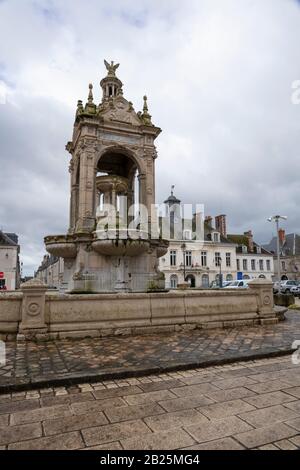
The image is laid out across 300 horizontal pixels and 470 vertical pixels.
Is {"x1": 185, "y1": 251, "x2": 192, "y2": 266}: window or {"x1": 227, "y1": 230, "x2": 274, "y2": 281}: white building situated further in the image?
{"x1": 227, "y1": 230, "x2": 274, "y2": 281}: white building

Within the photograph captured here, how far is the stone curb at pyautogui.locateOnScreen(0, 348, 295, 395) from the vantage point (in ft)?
13.3

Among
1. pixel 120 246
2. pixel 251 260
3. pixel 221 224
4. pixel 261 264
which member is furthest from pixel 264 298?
pixel 261 264

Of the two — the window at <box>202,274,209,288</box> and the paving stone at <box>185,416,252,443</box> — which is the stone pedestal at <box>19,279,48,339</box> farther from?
the window at <box>202,274,209,288</box>

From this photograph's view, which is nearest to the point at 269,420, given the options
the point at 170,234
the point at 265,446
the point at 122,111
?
the point at 265,446

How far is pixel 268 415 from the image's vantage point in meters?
3.28

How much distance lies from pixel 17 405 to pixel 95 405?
2.95 feet

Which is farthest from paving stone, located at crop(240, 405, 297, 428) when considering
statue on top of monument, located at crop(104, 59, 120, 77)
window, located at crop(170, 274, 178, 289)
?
window, located at crop(170, 274, 178, 289)

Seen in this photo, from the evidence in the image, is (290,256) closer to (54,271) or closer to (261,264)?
(261,264)

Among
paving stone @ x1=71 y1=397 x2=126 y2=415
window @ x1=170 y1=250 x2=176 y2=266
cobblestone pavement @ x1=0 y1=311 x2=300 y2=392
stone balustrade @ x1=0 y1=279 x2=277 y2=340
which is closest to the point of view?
paving stone @ x1=71 y1=397 x2=126 y2=415

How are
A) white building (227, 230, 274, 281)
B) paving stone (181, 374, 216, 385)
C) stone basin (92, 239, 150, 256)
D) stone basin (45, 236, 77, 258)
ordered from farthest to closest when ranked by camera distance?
1. white building (227, 230, 274, 281)
2. stone basin (45, 236, 77, 258)
3. stone basin (92, 239, 150, 256)
4. paving stone (181, 374, 216, 385)

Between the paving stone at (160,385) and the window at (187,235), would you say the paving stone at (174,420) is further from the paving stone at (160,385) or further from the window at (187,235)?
the window at (187,235)

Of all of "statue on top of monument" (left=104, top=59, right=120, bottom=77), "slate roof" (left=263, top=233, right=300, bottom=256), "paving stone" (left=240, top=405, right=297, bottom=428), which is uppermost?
"statue on top of monument" (left=104, top=59, right=120, bottom=77)

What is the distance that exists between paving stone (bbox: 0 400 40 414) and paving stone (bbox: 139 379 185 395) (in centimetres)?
136
